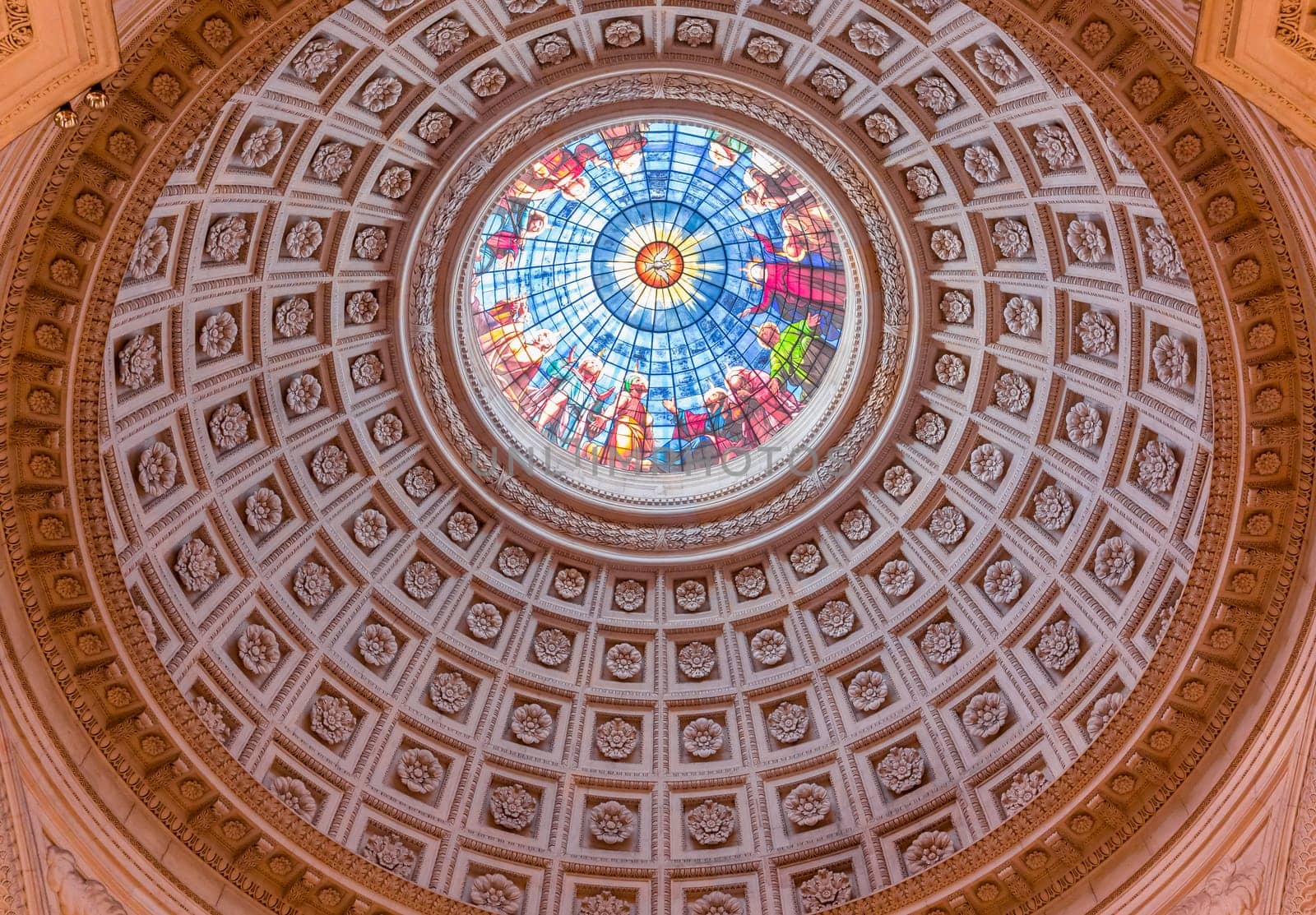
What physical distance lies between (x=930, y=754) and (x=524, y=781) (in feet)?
28.4

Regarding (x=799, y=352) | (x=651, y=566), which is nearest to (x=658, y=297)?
(x=799, y=352)

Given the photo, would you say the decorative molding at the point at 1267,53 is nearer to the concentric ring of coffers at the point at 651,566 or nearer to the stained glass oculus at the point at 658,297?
the concentric ring of coffers at the point at 651,566

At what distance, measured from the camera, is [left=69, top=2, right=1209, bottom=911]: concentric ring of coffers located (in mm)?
19891

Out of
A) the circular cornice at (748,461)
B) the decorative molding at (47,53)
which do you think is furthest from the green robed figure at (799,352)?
the decorative molding at (47,53)

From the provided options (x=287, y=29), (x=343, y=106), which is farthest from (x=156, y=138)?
(x=343, y=106)

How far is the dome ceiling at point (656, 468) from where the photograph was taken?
64.1 ft

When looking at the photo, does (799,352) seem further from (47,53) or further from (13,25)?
(13,25)

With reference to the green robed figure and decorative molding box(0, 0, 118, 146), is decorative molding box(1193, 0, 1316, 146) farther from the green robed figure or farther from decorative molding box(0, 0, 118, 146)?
the green robed figure

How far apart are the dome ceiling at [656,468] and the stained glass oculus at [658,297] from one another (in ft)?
0.56

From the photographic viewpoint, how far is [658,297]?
102 feet

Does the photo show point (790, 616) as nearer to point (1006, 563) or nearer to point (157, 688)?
point (1006, 563)

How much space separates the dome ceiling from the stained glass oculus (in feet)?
0.56

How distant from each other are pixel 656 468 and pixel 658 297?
5.01 m

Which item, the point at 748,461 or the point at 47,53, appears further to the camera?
the point at 748,461
